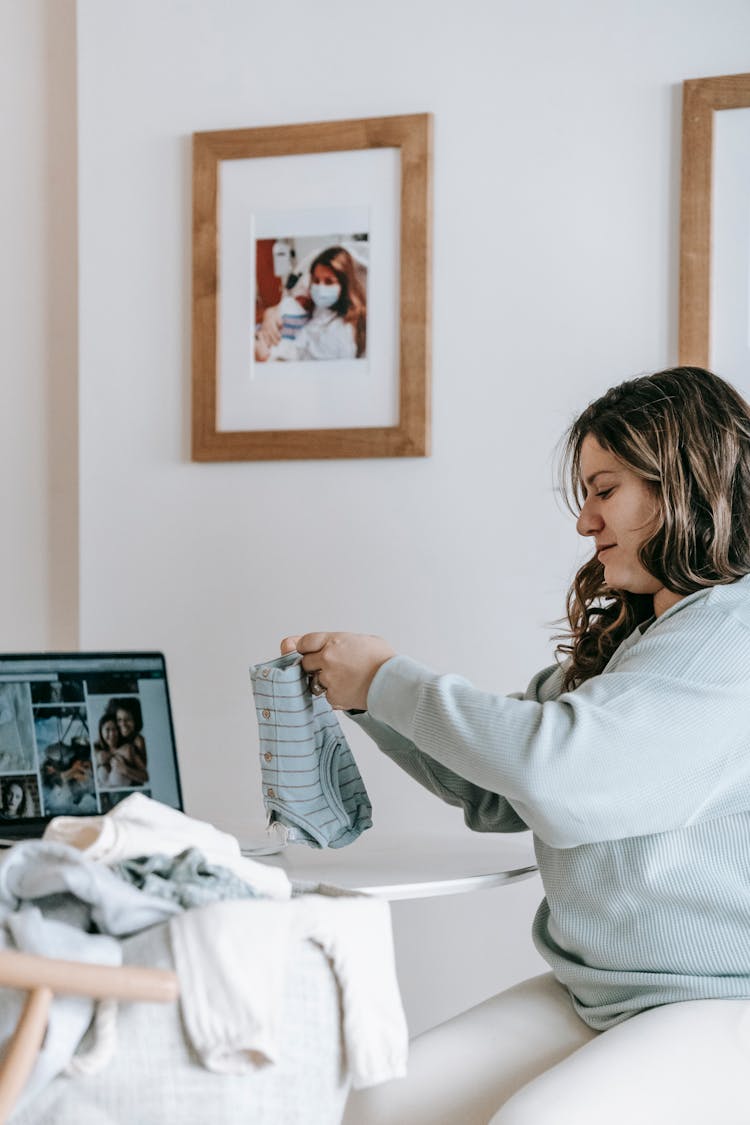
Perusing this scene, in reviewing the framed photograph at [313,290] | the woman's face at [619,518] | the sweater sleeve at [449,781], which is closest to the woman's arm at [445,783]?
the sweater sleeve at [449,781]

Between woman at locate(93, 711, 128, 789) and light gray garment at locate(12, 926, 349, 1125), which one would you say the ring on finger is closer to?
woman at locate(93, 711, 128, 789)

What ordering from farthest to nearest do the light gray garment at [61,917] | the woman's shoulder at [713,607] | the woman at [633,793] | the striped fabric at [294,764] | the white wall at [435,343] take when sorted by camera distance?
the white wall at [435,343]
the striped fabric at [294,764]
the woman's shoulder at [713,607]
the woman at [633,793]
the light gray garment at [61,917]

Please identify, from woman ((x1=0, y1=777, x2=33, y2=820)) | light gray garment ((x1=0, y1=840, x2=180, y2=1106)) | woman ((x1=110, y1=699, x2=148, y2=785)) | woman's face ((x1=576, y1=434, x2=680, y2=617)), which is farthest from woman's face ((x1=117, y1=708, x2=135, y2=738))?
light gray garment ((x1=0, y1=840, x2=180, y2=1106))

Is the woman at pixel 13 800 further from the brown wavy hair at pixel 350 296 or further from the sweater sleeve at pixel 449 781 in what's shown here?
the brown wavy hair at pixel 350 296

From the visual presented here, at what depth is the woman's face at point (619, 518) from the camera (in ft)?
4.61

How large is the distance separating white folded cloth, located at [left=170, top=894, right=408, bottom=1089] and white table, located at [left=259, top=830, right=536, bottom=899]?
381 millimetres

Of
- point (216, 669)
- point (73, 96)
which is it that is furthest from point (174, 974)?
point (73, 96)

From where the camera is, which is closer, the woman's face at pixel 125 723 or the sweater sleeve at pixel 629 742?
the sweater sleeve at pixel 629 742

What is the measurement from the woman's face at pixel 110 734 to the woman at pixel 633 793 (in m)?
0.47

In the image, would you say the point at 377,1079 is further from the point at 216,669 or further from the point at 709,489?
the point at 216,669

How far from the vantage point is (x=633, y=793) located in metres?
1.21

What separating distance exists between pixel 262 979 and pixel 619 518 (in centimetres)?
72

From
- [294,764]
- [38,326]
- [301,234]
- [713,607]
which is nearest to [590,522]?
[713,607]

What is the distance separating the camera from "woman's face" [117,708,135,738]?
1854 mm
